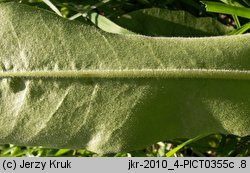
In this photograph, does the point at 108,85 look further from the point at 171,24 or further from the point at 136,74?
the point at 171,24

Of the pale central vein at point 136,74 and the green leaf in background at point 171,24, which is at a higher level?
the green leaf in background at point 171,24

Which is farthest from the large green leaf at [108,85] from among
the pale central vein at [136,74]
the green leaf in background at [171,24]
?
the green leaf in background at [171,24]

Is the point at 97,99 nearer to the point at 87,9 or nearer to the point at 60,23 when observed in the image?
the point at 60,23

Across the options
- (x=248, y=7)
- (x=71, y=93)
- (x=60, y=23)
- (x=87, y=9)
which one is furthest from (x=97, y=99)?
(x=248, y=7)

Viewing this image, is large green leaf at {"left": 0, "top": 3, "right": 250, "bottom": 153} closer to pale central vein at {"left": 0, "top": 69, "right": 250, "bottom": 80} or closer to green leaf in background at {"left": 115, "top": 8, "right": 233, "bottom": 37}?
pale central vein at {"left": 0, "top": 69, "right": 250, "bottom": 80}

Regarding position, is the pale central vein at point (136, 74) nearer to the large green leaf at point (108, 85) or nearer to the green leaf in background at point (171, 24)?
the large green leaf at point (108, 85)

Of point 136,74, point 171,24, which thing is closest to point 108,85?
point 136,74

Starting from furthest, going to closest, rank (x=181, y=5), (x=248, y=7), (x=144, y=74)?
1. (x=181, y=5)
2. (x=248, y=7)
3. (x=144, y=74)
